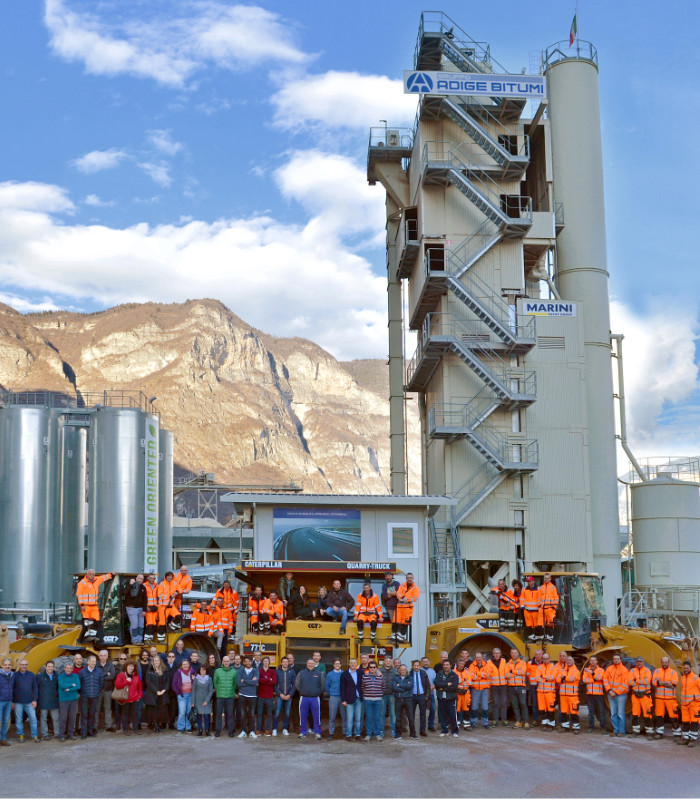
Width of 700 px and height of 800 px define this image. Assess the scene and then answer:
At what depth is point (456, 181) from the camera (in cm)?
3944

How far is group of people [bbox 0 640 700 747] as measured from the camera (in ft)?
57.8

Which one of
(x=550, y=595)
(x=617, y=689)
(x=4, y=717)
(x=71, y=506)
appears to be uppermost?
(x=71, y=506)

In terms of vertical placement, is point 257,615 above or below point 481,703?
A: above

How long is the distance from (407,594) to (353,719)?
12.3ft

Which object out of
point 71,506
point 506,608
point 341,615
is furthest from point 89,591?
point 71,506

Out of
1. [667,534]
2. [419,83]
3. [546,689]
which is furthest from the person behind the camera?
[667,534]

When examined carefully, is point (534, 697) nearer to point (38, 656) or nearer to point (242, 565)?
point (242, 565)

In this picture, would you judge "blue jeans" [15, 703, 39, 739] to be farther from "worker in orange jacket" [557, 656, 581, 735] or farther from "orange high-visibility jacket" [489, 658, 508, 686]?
"worker in orange jacket" [557, 656, 581, 735]

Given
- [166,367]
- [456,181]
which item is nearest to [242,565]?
[456,181]

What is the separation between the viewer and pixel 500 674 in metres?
19.3

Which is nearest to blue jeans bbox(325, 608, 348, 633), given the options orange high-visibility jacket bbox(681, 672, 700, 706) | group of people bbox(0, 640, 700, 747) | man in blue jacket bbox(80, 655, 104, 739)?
group of people bbox(0, 640, 700, 747)

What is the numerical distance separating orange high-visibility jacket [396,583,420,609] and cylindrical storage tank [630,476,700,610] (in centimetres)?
2205

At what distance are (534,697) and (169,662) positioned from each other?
758 cm

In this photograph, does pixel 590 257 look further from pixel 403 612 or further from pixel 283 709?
pixel 283 709
